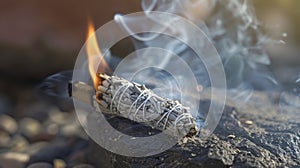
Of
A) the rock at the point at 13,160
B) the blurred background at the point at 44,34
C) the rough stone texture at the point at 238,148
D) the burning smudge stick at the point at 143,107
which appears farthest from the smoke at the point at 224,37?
the rock at the point at 13,160

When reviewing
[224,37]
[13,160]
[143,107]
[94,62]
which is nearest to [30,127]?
[13,160]

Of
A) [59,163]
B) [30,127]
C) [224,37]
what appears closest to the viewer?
[59,163]

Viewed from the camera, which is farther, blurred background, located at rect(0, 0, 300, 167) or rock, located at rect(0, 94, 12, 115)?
blurred background, located at rect(0, 0, 300, 167)

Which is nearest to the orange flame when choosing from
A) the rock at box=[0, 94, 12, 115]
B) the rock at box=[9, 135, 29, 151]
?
the rock at box=[9, 135, 29, 151]

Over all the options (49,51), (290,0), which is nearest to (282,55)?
(290,0)

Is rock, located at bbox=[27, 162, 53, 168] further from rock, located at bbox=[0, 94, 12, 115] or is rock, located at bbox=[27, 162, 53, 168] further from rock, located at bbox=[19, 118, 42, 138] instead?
rock, located at bbox=[0, 94, 12, 115]

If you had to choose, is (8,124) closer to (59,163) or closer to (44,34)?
(59,163)
